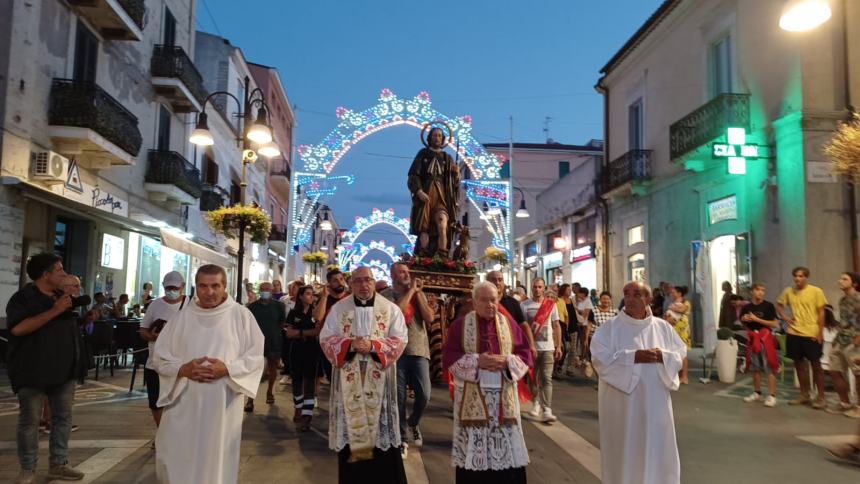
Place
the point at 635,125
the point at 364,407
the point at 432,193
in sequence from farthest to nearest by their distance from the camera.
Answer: the point at 635,125
the point at 432,193
the point at 364,407

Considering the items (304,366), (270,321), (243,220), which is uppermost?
(243,220)

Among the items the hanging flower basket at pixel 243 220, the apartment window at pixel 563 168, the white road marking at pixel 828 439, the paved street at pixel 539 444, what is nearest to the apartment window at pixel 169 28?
the hanging flower basket at pixel 243 220

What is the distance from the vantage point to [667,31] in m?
20.2

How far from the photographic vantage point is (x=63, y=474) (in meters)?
5.41

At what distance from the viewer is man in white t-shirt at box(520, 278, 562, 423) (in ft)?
28.0

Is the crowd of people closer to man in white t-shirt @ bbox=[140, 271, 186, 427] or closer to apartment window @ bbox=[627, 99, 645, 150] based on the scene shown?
man in white t-shirt @ bbox=[140, 271, 186, 427]

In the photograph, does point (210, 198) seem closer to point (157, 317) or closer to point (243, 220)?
point (243, 220)

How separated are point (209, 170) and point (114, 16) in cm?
1172

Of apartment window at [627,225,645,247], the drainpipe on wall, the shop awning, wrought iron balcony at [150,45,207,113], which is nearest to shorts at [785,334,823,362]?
the shop awning

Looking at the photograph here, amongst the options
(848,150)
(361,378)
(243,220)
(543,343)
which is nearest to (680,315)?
(543,343)

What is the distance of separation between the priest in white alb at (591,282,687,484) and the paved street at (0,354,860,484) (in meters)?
1.11

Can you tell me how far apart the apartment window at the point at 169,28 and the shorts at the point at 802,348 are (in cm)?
1931

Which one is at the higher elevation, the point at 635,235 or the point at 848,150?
the point at 635,235

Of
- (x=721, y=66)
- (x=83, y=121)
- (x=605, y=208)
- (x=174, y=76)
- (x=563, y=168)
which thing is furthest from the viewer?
(x=563, y=168)
